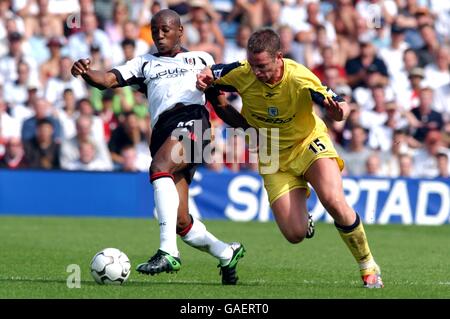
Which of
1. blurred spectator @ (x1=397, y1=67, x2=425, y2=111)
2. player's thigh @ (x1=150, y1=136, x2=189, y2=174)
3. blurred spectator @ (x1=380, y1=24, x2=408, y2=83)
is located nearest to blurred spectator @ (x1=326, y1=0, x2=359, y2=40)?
blurred spectator @ (x1=380, y1=24, x2=408, y2=83)

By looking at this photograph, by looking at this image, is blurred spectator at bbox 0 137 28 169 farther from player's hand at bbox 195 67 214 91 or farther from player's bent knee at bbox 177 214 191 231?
player's hand at bbox 195 67 214 91

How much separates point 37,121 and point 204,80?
9.74 m

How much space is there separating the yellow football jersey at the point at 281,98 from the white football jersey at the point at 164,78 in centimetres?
40

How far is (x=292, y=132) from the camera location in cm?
962

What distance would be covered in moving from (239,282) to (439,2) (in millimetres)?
14100

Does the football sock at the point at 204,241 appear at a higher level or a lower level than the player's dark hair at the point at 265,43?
lower

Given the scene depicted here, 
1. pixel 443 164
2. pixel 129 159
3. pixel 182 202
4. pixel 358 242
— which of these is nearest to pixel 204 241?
pixel 182 202

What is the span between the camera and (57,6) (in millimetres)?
20859

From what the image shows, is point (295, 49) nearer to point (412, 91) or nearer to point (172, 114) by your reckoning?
point (412, 91)

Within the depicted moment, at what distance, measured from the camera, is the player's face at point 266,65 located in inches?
356

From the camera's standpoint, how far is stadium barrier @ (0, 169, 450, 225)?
18.2 m

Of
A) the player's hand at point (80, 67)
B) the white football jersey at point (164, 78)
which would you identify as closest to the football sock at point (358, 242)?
the white football jersey at point (164, 78)

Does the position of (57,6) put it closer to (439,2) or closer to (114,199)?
(114,199)

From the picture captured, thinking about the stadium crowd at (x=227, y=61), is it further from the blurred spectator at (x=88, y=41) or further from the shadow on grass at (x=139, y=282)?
the shadow on grass at (x=139, y=282)
